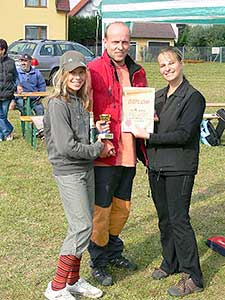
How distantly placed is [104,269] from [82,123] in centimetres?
126

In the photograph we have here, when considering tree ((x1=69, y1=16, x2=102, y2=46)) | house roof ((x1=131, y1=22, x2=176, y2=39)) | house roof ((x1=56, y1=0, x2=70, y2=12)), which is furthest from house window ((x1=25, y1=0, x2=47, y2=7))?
house roof ((x1=131, y1=22, x2=176, y2=39))

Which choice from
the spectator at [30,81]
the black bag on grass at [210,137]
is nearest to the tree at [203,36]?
the spectator at [30,81]

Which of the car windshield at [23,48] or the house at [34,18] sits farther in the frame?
the house at [34,18]

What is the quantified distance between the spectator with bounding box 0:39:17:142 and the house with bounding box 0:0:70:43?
976 inches

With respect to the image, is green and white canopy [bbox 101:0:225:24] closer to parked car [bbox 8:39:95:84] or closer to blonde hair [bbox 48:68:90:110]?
blonde hair [bbox 48:68:90:110]

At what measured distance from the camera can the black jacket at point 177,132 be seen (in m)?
3.68

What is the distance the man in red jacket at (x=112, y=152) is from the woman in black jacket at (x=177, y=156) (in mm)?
175

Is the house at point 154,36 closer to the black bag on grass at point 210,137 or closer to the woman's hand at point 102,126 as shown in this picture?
the black bag on grass at point 210,137

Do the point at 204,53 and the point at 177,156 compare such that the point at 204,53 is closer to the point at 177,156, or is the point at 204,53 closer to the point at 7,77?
the point at 7,77

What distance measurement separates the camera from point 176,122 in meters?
3.74

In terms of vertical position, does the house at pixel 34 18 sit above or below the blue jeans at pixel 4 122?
above

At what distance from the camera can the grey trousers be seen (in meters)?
3.59

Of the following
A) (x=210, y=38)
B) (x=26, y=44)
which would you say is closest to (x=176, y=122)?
(x=26, y=44)

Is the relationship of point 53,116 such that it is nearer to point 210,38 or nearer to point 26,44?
point 26,44
